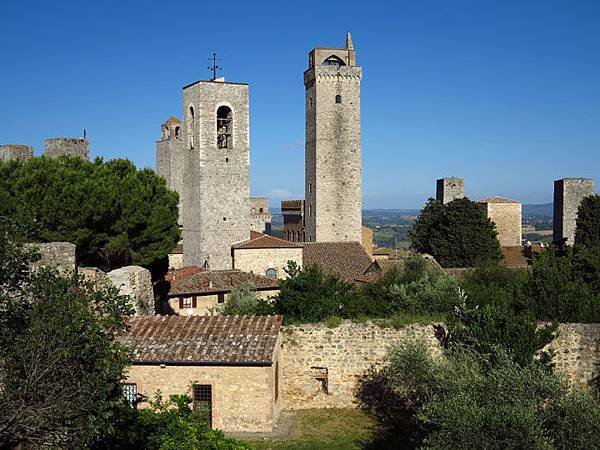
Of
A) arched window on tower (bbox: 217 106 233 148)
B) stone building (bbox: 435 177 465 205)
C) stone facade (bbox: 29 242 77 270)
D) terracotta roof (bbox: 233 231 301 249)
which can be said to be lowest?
terracotta roof (bbox: 233 231 301 249)

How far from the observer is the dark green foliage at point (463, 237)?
38.5 metres

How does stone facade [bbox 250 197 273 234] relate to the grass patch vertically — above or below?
above

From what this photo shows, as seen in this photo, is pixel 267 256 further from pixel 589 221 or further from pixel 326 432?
Result: pixel 589 221

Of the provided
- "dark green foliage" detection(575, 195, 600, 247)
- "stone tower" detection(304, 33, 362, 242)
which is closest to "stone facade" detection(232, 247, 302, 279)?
"stone tower" detection(304, 33, 362, 242)

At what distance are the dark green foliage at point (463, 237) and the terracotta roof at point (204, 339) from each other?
2603 centimetres

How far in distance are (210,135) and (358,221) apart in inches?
546

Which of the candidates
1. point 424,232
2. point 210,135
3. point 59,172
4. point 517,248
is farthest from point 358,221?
point 59,172

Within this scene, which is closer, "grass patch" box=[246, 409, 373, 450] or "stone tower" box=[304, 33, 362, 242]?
"grass patch" box=[246, 409, 373, 450]

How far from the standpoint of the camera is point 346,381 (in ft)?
46.5

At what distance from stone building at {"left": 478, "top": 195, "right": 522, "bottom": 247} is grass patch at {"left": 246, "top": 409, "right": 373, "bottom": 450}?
4053 centimetres

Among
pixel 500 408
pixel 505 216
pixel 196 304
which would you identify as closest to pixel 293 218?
pixel 505 216

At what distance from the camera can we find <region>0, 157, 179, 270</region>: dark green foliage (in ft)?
65.4

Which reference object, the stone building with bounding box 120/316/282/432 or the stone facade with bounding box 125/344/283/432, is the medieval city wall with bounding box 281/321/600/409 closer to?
the stone building with bounding box 120/316/282/432

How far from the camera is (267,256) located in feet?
105
